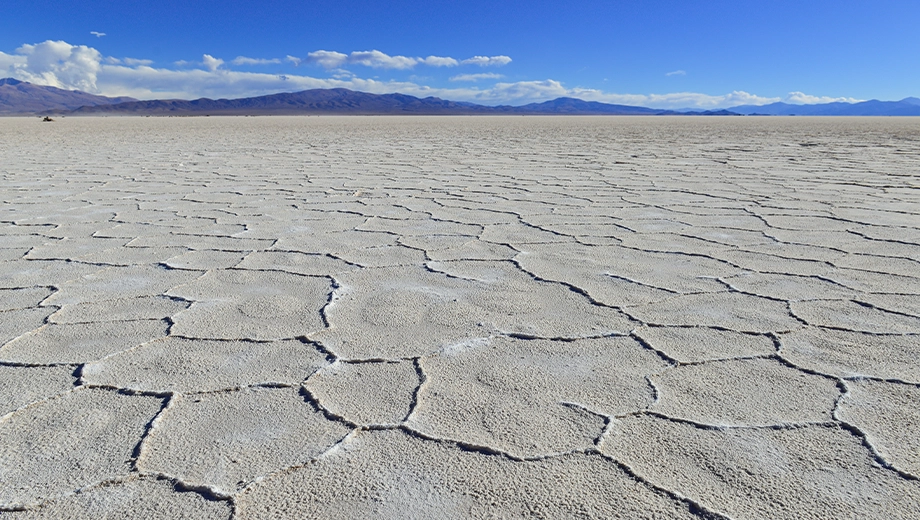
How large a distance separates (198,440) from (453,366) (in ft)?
1.54

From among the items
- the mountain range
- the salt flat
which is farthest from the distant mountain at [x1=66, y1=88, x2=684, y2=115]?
the salt flat

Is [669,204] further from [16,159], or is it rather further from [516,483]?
[16,159]

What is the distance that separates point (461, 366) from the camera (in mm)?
1364

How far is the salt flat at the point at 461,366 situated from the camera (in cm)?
95

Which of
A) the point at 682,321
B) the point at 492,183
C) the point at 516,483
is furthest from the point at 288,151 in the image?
the point at 516,483

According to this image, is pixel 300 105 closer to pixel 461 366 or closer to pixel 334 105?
pixel 334 105

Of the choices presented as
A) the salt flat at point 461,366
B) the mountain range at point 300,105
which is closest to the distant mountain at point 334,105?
the mountain range at point 300,105

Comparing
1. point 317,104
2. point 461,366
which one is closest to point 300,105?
point 317,104

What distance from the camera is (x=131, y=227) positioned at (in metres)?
2.78

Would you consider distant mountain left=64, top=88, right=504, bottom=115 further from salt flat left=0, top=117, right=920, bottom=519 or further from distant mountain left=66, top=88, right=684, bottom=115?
salt flat left=0, top=117, right=920, bottom=519

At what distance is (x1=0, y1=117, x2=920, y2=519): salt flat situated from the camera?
950mm

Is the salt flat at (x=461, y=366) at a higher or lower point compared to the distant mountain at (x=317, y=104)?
higher

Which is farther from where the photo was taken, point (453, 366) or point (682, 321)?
point (682, 321)

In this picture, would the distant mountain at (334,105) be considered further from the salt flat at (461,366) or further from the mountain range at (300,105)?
the salt flat at (461,366)
